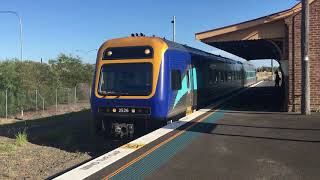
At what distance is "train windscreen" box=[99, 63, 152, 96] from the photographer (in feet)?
42.9

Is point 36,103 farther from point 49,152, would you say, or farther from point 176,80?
point 176,80

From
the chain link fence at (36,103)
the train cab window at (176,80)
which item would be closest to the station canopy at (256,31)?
the train cab window at (176,80)

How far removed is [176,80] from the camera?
14.0 meters

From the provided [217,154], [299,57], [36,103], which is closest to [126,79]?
[217,154]

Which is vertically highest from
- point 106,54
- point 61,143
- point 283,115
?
point 106,54

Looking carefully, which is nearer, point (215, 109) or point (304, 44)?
point (304, 44)

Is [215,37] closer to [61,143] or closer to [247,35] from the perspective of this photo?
[247,35]

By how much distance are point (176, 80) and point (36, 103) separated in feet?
60.5

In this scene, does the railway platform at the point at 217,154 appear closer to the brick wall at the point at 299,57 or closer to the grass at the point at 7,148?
the brick wall at the point at 299,57

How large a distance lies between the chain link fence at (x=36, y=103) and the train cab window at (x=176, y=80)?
16170mm

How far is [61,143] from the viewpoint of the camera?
16.1 metres

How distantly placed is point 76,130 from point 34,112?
12.0 meters

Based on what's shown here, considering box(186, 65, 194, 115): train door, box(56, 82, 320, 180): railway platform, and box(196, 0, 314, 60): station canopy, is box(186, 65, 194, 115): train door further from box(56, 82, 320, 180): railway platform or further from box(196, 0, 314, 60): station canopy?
box(56, 82, 320, 180): railway platform

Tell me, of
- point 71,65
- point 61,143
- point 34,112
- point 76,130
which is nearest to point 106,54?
point 61,143
